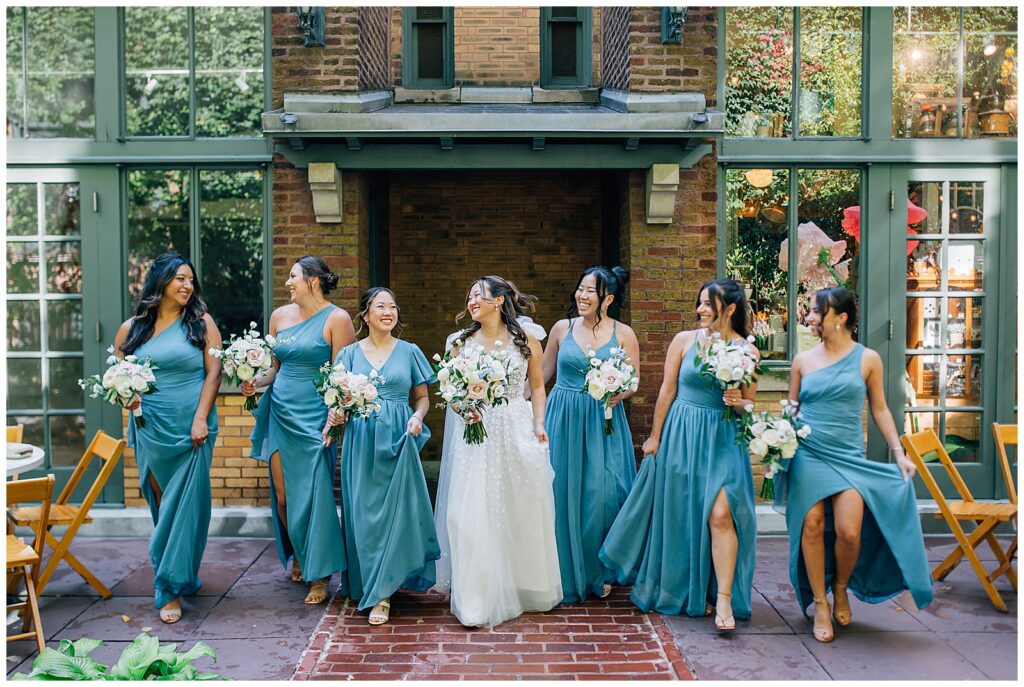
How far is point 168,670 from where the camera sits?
2.89 metres

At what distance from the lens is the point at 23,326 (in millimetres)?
6848

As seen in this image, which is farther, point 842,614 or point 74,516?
point 74,516


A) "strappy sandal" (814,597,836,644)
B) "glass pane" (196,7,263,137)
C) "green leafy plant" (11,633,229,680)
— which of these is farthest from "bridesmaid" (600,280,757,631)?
"glass pane" (196,7,263,137)

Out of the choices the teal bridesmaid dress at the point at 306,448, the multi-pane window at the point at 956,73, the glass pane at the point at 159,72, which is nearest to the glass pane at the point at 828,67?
the multi-pane window at the point at 956,73

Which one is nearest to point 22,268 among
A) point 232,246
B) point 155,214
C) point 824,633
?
point 155,214

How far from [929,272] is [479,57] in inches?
169

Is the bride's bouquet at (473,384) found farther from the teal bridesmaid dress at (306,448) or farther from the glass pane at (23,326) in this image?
the glass pane at (23,326)

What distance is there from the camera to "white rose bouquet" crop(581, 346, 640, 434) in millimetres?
5027

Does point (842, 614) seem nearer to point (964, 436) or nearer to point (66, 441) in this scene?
point (964, 436)

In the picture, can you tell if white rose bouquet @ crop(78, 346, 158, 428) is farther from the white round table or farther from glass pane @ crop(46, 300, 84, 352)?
glass pane @ crop(46, 300, 84, 352)

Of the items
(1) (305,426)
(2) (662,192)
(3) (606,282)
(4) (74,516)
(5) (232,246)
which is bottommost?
(4) (74,516)

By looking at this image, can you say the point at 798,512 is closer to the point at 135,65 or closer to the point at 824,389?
the point at 824,389

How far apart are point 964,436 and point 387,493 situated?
15.9ft

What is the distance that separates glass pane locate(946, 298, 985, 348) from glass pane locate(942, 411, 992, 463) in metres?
0.58
